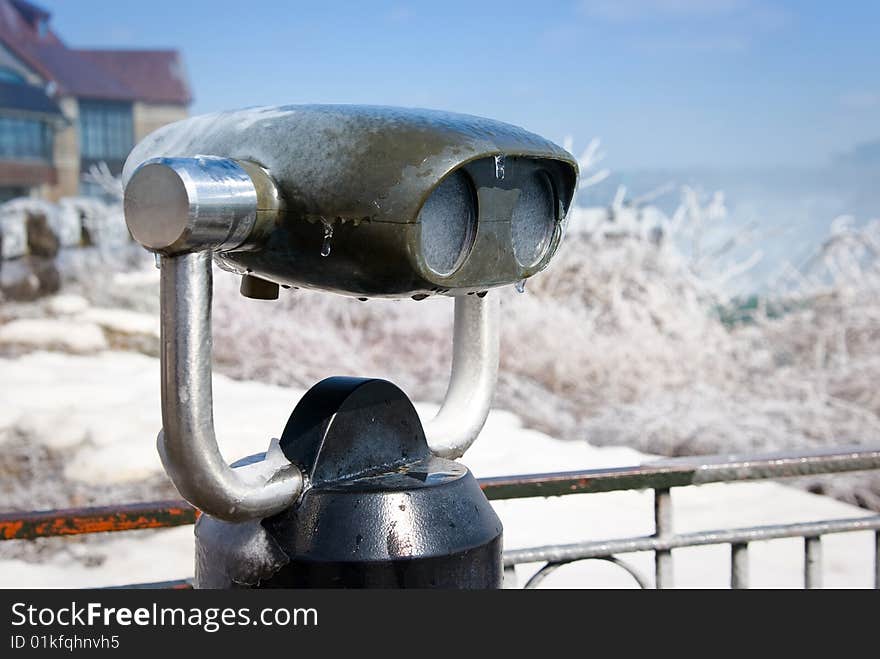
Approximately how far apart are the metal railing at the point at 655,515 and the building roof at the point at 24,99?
13.2 m

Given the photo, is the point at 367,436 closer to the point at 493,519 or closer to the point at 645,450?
the point at 493,519

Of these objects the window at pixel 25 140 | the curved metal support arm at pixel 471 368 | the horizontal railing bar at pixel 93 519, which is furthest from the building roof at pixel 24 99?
the curved metal support arm at pixel 471 368

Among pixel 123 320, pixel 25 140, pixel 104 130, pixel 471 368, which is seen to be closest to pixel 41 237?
pixel 123 320

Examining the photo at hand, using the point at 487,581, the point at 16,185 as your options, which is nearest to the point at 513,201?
the point at 487,581

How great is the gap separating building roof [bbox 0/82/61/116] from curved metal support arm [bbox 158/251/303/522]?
13611mm

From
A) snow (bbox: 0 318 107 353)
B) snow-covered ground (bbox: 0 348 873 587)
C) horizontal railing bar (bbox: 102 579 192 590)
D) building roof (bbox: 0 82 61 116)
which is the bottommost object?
snow-covered ground (bbox: 0 348 873 587)

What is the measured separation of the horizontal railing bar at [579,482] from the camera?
127 cm

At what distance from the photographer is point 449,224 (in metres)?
0.84

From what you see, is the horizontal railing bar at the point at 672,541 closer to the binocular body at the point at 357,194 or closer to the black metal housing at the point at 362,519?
the black metal housing at the point at 362,519

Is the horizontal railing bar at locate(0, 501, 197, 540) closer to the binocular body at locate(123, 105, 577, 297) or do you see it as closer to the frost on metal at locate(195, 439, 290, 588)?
the frost on metal at locate(195, 439, 290, 588)

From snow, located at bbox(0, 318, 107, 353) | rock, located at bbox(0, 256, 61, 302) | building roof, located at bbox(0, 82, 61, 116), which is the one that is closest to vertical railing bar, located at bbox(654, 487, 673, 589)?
snow, located at bbox(0, 318, 107, 353)

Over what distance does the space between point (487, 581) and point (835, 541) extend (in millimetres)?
3886

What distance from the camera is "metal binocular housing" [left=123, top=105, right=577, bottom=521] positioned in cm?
79

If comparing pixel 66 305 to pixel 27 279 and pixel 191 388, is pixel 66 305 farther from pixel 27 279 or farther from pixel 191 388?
pixel 191 388
